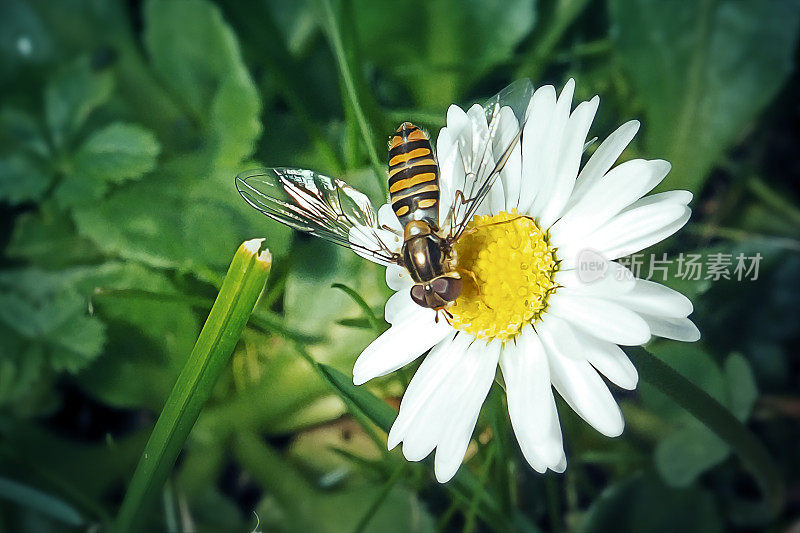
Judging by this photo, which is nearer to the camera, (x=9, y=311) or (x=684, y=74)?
(x=9, y=311)

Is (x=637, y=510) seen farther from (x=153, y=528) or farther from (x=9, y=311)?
(x=9, y=311)

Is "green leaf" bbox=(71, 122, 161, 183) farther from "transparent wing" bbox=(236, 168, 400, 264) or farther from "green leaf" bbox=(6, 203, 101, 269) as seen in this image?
"transparent wing" bbox=(236, 168, 400, 264)

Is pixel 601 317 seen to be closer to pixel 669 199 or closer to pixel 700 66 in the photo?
pixel 669 199

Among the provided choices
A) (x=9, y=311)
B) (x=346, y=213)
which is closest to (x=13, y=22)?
(x=9, y=311)

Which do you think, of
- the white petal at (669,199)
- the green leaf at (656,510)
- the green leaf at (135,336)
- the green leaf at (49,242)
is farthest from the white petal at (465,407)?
the green leaf at (49,242)

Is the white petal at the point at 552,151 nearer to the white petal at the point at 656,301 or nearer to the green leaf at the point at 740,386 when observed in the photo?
the white petal at the point at 656,301

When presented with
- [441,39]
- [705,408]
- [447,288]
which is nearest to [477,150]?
[447,288]
